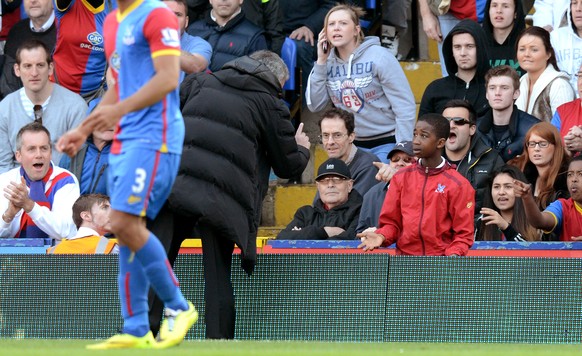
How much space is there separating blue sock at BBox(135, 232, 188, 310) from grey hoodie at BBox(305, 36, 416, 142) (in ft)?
18.3

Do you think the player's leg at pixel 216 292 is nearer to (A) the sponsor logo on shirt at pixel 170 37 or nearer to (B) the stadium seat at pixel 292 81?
(A) the sponsor logo on shirt at pixel 170 37

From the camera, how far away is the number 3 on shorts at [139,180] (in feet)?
20.7

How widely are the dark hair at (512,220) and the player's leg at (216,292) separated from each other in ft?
8.18

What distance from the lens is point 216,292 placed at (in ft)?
27.0

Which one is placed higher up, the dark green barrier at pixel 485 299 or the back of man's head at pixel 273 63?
the back of man's head at pixel 273 63

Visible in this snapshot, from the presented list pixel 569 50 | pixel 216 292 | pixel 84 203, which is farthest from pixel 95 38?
pixel 216 292

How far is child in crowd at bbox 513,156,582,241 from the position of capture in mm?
9404

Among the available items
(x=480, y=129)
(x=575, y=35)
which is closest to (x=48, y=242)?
(x=480, y=129)

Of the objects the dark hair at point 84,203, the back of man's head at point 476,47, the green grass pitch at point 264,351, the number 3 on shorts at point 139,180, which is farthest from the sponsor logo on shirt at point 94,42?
the number 3 on shorts at point 139,180

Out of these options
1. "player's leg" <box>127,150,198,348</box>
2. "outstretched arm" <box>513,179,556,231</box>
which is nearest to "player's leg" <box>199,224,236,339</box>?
"player's leg" <box>127,150,198,348</box>

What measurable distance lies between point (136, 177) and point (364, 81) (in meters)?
5.89

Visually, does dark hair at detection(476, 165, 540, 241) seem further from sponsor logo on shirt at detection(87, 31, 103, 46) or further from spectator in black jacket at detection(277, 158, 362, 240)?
sponsor logo on shirt at detection(87, 31, 103, 46)

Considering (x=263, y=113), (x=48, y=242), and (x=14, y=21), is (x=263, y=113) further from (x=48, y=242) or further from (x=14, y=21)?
(x=14, y=21)

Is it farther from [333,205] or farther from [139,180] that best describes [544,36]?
[139,180]
